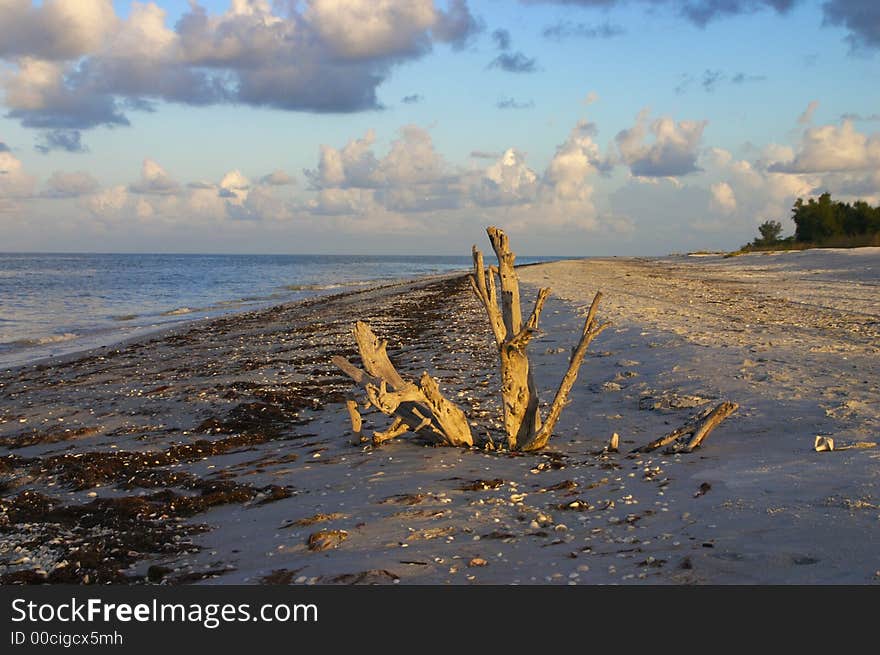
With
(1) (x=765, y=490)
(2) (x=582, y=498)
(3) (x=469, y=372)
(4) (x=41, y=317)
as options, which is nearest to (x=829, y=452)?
(1) (x=765, y=490)

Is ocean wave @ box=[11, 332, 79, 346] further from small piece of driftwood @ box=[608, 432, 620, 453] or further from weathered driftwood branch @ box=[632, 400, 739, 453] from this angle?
weathered driftwood branch @ box=[632, 400, 739, 453]

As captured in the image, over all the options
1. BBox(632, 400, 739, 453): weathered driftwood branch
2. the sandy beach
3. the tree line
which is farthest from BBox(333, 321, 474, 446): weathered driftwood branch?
the tree line

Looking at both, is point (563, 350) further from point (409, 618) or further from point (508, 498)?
point (409, 618)

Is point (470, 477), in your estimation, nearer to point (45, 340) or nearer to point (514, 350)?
point (514, 350)

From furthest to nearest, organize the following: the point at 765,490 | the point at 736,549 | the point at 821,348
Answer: the point at 821,348
the point at 765,490
the point at 736,549

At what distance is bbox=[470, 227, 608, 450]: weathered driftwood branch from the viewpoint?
8.34 meters

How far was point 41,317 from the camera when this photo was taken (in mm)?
34281

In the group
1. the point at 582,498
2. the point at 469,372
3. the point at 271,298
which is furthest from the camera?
the point at 271,298

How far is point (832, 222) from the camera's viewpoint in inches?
2788

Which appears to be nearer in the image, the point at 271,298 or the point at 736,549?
the point at 736,549

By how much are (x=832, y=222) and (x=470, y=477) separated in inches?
2954

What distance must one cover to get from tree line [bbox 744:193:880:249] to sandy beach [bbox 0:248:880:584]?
56.7m

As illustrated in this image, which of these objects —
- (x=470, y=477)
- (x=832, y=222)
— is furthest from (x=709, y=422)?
(x=832, y=222)

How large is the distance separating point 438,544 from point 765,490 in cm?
287
